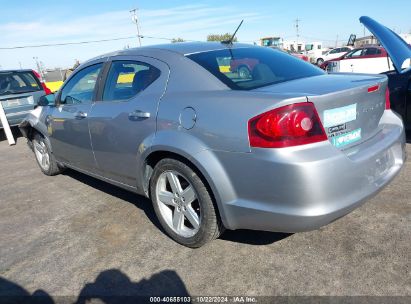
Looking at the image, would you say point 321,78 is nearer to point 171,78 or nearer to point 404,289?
point 171,78

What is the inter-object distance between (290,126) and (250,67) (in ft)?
3.30

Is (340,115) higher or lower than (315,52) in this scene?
higher

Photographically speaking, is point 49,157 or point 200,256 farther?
point 49,157

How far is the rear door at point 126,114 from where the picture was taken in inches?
121

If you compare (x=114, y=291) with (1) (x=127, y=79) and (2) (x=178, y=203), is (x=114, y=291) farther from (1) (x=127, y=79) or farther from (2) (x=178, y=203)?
(1) (x=127, y=79)

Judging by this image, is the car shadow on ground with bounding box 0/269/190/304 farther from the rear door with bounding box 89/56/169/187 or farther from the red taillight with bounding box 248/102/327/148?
the red taillight with bounding box 248/102/327/148

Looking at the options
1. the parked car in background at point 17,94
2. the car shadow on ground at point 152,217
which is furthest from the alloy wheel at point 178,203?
the parked car in background at point 17,94

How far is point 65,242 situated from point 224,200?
5.48 feet

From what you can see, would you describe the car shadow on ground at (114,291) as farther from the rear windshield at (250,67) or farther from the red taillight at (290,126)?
the rear windshield at (250,67)

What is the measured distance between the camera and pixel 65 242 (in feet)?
11.0

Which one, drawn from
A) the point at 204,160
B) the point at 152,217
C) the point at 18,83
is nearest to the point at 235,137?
the point at 204,160

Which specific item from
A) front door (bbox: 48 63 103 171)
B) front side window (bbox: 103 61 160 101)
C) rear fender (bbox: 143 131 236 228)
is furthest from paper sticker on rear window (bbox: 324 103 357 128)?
front door (bbox: 48 63 103 171)

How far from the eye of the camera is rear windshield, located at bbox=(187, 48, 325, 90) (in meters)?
2.80

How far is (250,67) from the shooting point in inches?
122
